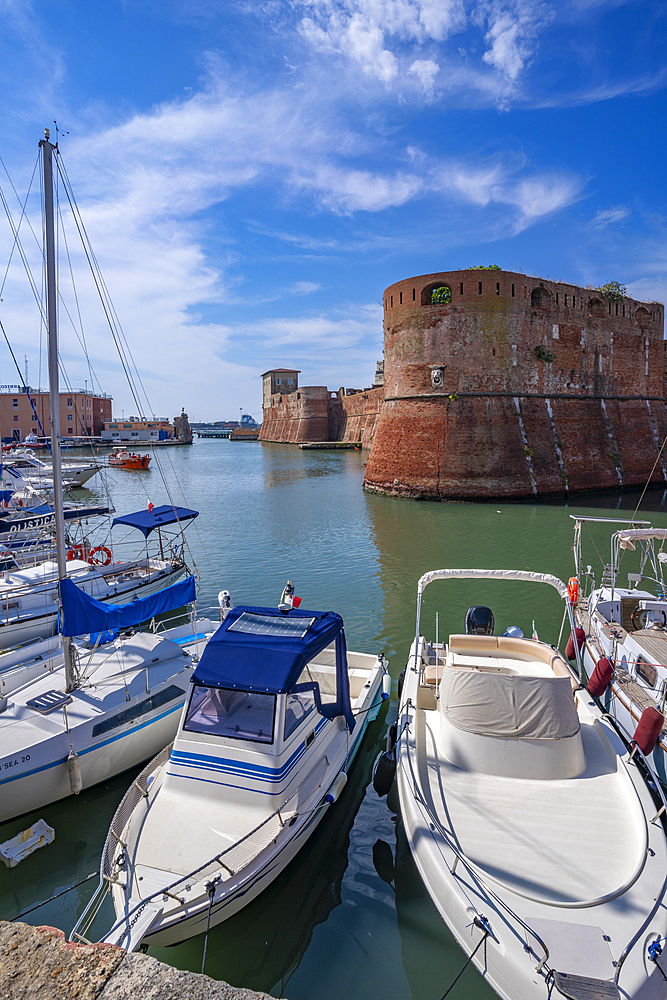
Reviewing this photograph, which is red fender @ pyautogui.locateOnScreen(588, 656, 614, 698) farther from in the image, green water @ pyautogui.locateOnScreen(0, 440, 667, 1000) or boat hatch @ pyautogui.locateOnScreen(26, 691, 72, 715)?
boat hatch @ pyautogui.locateOnScreen(26, 691, 72, 715)

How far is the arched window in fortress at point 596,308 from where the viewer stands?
30703 millimetres

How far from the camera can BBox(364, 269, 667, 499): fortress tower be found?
86.6ft

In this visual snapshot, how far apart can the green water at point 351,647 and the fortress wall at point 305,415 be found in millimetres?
47171

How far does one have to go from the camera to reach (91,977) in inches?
78.9

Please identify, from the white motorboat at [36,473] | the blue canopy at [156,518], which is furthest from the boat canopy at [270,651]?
the white motorboat at [36,473]

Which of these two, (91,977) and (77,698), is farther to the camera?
(77,698)

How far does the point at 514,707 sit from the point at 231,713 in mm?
2794

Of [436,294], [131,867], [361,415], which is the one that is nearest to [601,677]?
[131,867]

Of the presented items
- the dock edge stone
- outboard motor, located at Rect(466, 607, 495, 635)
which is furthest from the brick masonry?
the dock edge stone

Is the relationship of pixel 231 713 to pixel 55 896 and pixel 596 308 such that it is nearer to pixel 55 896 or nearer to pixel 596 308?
pixel 55 896

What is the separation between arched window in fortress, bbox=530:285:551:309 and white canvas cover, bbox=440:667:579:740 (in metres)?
26.9

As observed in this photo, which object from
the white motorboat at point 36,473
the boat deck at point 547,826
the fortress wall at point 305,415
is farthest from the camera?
the fortress wall at point 305,415

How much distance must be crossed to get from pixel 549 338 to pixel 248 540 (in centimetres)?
1973

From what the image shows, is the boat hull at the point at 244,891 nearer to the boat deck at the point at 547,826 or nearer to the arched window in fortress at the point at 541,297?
the boat deck at the point at 547,826
